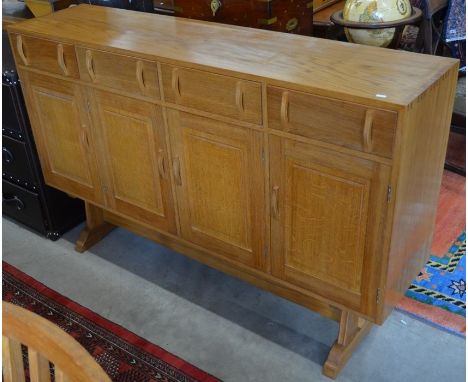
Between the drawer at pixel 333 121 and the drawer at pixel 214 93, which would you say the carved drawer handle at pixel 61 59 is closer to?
the drawer at pixel 214 93

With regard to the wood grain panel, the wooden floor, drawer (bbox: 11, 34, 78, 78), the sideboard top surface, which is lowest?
the wooden floor

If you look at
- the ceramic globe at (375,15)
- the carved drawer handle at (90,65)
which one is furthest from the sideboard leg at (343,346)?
the carved drawer handle at (90,65)

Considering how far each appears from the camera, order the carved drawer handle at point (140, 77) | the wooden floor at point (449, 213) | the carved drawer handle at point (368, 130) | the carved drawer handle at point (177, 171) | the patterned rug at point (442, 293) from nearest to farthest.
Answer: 1. the carved drawer handle at point (368, 130)
2. the carved drawer handle at point (140, 77)
3. the carved drawer handle at point (177, 171)
4. the patterned rug at point (442, 293)
5. the wooden floor at point (449, 213)

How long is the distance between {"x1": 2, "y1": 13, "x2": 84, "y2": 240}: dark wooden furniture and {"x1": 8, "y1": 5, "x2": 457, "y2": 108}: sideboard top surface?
13.3 inches

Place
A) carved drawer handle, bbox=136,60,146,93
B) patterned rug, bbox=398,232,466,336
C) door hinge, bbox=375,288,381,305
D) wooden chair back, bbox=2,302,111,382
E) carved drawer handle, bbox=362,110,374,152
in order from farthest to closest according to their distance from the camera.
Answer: patterned rug, bbox=398,232,466,336
carved drawer handle, bbox=136,60,146,93
door hinge, bbox=375,288,381,305
carved drawer handle, bbox=362,110,374,152
wooden chair back, bbox=2,302,111,382

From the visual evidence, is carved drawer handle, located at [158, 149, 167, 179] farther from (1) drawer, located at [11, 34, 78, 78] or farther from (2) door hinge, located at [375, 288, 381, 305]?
(2) door hinge, located at [375, 288, 381, 305]

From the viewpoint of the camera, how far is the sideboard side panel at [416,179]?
1.43 m

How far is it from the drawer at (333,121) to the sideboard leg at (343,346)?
631mm

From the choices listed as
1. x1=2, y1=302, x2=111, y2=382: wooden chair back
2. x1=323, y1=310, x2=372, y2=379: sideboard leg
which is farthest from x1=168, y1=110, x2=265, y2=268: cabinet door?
x1=2, y1=302, x2=111, y2=382: wooden chair back

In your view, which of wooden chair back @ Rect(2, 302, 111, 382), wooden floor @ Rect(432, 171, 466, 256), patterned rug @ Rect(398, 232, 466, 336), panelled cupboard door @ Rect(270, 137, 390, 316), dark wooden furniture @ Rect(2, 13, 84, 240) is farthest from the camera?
wooden floor @ Rect(432, 171, 466, 256)

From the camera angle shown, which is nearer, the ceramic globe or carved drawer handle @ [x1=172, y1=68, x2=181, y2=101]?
carved drawer handle @ [x1=172, y1=68, x2=181, y2=101]

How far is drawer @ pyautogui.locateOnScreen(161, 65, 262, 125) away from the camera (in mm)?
1610

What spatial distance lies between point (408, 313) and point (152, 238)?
3.46 ft

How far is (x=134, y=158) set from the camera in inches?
81.6
